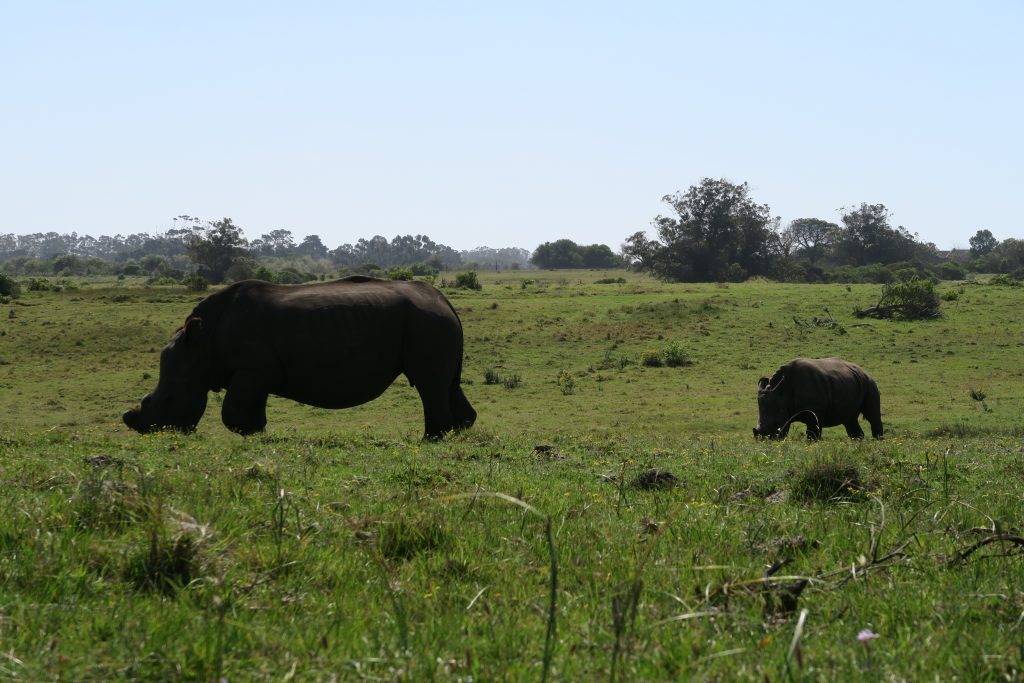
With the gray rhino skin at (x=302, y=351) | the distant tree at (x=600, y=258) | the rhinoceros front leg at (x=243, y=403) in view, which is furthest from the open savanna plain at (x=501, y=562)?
the distant tree at (x=600, y=258)

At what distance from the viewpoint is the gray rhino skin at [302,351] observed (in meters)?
15.3

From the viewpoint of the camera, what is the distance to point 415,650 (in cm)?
385

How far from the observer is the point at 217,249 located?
78.2 metres

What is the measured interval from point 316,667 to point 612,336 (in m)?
→ 33.4

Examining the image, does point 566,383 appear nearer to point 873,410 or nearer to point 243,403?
point 873,410

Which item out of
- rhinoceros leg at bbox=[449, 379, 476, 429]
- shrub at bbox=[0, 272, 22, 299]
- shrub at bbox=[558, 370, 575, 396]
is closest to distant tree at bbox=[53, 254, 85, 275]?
shrub at bbox=[0, 272, 22, 299]

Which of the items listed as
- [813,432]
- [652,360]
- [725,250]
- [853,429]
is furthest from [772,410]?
[725,250]

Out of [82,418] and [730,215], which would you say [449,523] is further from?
[730,215]

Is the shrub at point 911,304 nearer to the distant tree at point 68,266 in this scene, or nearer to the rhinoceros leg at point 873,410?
the rhinoceros leg at point 873,410

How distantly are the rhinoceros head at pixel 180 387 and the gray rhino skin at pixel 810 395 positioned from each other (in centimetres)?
1044

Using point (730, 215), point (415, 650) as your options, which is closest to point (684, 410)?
point (415, 650)

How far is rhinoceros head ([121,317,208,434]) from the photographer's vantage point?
50.9ft

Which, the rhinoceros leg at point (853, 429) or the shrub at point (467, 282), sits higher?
the shrub at point (467, 282)

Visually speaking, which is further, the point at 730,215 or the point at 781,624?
the point at 730,215
